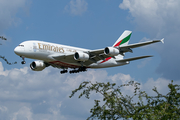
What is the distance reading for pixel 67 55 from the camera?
43.5 m

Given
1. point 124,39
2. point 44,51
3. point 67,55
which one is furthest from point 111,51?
point 124,39

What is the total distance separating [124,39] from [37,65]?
18861 millimetres

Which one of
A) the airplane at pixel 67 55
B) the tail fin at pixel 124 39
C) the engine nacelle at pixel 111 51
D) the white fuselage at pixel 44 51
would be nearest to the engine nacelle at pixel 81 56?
the airplane at pixel 67 55

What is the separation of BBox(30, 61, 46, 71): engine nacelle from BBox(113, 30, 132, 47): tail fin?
49.9 ft

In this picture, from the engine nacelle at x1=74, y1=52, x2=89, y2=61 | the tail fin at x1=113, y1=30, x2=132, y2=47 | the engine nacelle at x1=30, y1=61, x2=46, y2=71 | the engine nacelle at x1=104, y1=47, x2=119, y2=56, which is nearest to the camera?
the engine nacelle at x1=104, y1=47, x2=119, y2=56

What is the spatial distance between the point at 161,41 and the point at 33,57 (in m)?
19.5

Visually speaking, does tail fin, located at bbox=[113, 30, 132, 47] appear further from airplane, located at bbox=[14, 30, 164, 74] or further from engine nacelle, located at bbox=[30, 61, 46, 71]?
engine nacelle, located at bbox=[30, 61, 46, 71]

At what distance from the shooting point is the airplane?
4159 cm

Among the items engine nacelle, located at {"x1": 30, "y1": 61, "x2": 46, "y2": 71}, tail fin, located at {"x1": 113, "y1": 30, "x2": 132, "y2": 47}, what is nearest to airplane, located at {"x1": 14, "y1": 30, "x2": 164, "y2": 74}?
engine nacelle, located at {"x1": 30, "y1": 61, "x2": 46, "y2": 71}

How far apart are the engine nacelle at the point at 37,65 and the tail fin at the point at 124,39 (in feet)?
49.9

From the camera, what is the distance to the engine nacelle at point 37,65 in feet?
161

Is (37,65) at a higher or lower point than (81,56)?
higher

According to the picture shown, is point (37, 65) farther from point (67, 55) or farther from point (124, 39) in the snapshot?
point (124, 39)

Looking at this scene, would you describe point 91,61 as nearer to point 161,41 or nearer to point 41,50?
point 41,50
